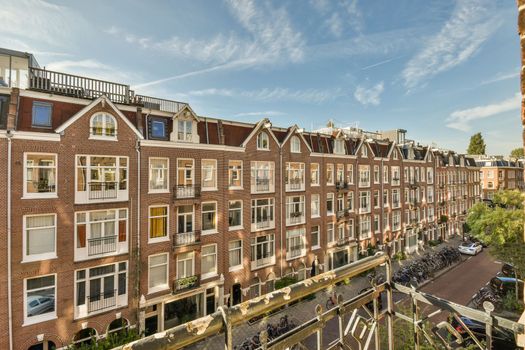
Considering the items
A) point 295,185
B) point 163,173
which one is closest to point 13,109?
point 163,173

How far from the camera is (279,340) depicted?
219 cm

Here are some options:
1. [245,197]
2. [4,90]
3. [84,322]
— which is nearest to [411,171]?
[245,197]

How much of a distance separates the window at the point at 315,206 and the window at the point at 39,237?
702 inches

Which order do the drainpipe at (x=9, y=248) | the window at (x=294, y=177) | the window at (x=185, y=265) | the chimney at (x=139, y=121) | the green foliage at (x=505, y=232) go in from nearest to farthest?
1. the drainpipe at (x=9, y=248)
2. the chimney at (x=139, y=121)
3. the window at (x=185, y=265)
4. the green foliage at (x=505, y=232)
5. the window at (x=294, y=177)

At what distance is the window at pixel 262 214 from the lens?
66.4 feet

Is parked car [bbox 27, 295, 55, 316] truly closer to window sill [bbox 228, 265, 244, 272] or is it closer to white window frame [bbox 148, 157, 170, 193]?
white window frame [bbox 148, 157, 170, 193]

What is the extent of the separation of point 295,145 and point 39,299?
18.5 metres

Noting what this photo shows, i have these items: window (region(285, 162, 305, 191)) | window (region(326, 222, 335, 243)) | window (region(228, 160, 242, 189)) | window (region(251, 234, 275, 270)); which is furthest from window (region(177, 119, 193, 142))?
window (region(326, 222, 335, 243))

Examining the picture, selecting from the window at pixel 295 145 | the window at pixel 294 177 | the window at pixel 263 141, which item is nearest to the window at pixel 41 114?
the window at pixel 263 141

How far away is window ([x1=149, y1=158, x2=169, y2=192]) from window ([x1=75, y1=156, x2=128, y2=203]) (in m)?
1.34

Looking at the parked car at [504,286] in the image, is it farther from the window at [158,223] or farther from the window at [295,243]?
the window at [158,223]

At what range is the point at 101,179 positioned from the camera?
14.3 meters

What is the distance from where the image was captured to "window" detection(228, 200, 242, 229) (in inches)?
746

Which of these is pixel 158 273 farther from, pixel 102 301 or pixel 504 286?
pixel 504 286
